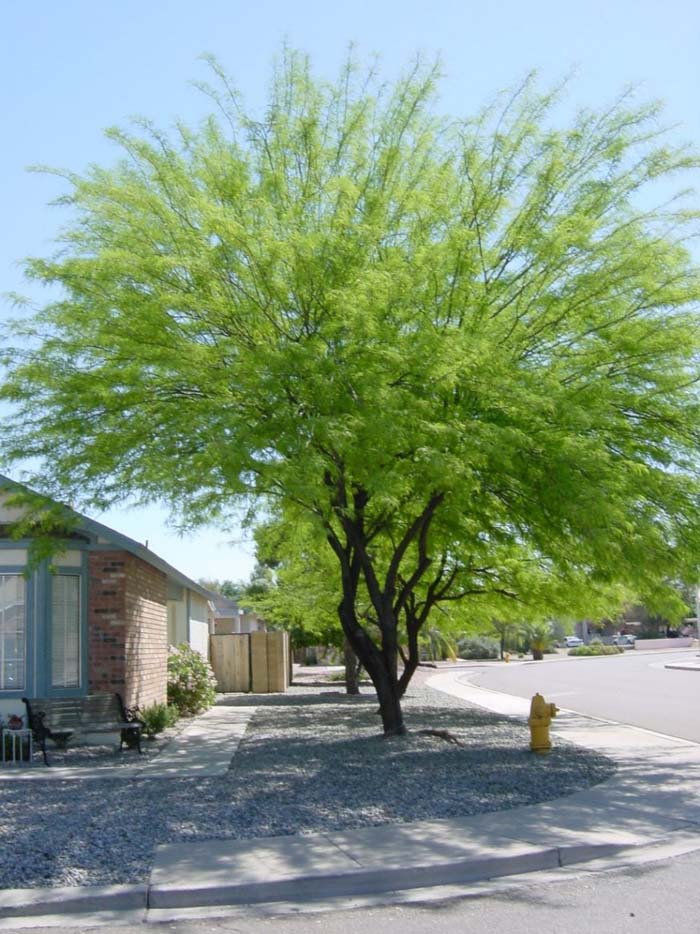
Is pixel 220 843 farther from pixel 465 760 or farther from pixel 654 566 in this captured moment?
pixel 654 566

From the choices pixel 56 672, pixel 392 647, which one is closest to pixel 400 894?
pixel 392 647

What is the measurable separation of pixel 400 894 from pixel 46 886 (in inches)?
99.5

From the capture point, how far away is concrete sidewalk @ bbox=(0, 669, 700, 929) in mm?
7129

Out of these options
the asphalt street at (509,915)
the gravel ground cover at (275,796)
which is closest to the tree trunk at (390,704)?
the gravel ground cover at (275,796)

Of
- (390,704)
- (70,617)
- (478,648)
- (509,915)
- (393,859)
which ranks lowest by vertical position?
(478,648)

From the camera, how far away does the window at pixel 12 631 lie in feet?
48.9

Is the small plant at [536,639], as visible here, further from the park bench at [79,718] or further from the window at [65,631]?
the park bench at [79,718]

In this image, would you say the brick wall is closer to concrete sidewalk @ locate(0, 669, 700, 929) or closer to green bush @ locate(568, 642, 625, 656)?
concrete sidewalk @ locate(0, 669, 700, 929)

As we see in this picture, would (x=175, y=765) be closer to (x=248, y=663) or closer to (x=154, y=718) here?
(x=154, y=718)

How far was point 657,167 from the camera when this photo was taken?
1292 centimetres

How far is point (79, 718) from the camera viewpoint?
564 inches

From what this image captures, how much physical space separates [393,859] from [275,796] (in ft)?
9.93

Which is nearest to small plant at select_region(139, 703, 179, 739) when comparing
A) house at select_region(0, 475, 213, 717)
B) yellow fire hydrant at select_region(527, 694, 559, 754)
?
house at select_region(0, 475, 213, 717)

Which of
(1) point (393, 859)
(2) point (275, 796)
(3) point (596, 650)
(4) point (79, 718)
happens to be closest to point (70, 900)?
(1) point (393, 859)
